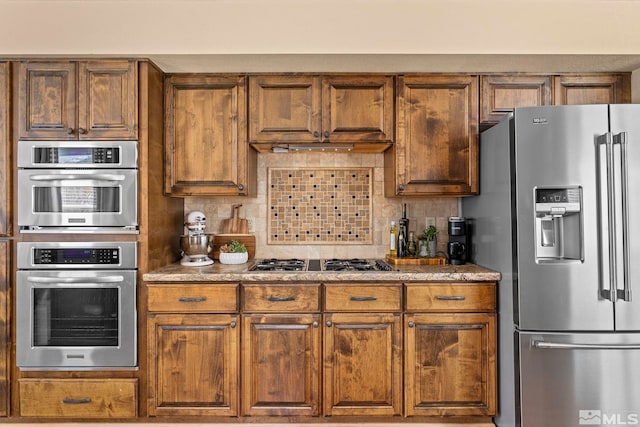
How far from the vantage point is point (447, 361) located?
7.66 ft

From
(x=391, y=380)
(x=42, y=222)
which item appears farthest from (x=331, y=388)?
(x=42, y=222)

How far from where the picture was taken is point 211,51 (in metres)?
2.33

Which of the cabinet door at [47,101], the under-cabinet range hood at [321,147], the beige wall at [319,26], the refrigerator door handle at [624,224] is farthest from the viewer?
the under-cabinet range hood at [321,147]

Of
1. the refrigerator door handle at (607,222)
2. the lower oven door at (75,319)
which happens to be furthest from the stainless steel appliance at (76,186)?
the refrigerator door handle at (607,222)

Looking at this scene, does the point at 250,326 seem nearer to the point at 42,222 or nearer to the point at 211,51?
the point at 42,222

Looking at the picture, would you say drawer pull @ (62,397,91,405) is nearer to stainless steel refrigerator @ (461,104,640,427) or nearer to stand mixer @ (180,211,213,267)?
stand mixer @ (180,211,213,267)

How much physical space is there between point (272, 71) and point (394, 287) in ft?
5.22

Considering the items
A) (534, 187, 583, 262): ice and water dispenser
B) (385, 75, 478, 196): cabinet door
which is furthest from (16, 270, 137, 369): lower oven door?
(534, 187, 583, 262): ice and water dispenser

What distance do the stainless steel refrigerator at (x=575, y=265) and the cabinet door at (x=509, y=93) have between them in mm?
533

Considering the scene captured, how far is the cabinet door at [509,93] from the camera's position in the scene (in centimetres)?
263

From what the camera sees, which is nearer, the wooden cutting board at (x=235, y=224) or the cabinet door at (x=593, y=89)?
the cabinet door at (x=593, y=89)

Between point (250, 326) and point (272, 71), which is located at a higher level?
point (272, 71)

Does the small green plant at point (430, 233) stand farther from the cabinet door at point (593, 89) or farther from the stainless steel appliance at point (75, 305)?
the stainless steel appliance at point (75, 305)

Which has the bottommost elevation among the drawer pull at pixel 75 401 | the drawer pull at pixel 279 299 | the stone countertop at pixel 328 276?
the drawer pull at pixel 75 401
